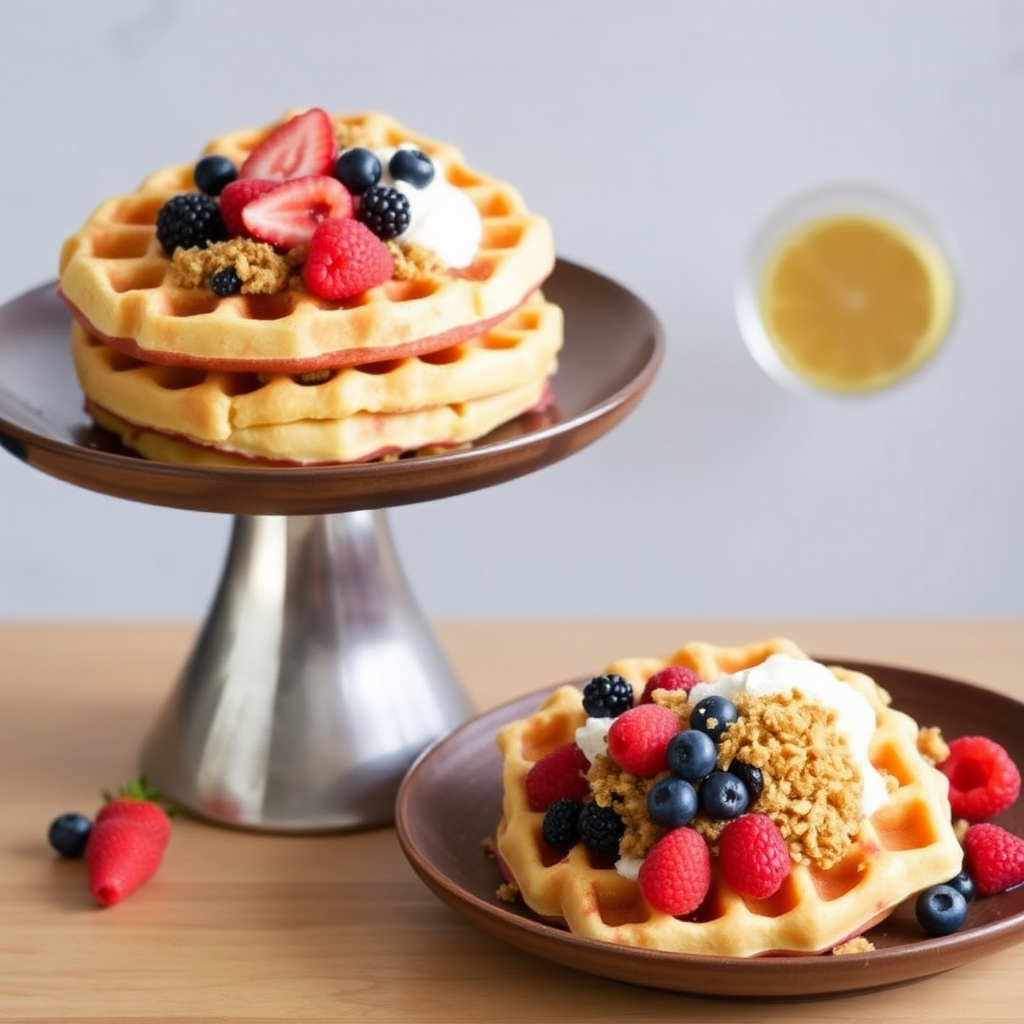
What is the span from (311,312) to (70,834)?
55cm

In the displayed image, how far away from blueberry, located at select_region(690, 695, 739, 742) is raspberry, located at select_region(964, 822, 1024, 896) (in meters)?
0.25

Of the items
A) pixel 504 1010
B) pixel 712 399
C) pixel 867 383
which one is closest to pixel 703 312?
pixel 712 399

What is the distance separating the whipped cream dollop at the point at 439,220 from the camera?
1.62 m

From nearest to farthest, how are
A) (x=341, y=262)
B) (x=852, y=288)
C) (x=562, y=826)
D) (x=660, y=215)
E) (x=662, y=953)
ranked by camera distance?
(x=662, y=953) < (x=562, y=826) < (x=341, y=262) < (x=852, y=288) < (x=660, y=215)

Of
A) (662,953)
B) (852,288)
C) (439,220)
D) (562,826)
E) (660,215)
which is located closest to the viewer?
(662,953)

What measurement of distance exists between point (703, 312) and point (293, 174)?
1314 mm

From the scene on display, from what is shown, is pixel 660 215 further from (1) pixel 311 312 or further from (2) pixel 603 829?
(2) pixel 603 829

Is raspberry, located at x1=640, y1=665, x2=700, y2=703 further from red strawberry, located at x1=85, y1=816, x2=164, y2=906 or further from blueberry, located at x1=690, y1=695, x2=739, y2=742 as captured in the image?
red strawberry, located at x1=85, y1=816, x2=164, y2=906

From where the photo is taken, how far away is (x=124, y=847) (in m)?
1.58

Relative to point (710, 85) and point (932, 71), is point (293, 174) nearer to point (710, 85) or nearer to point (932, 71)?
point (710, 85)

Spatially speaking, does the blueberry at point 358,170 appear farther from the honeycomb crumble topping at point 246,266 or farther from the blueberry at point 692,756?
the blueberry at point 692,756

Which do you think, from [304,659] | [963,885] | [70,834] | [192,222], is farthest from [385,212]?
[963,885]

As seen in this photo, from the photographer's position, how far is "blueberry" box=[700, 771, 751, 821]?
1.32 meters

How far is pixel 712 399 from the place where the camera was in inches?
114
